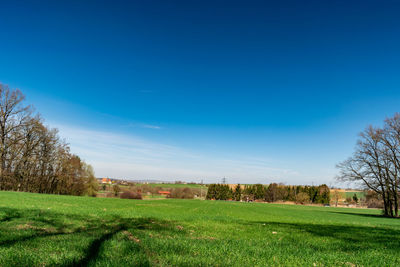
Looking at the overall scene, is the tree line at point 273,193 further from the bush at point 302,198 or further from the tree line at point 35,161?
the tree line at point 35,161

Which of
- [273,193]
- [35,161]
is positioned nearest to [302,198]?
[273,193]

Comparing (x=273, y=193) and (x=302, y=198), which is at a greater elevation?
(x=273, y=193)

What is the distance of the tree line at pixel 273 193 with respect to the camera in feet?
357

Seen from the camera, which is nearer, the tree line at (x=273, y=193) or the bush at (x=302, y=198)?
the bush at (x=302, y=198)

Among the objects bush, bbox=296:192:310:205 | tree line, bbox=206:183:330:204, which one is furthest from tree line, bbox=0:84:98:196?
bush, bbox=296:192:310:205

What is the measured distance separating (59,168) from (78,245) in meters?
52.9

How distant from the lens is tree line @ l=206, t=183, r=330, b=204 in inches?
4284

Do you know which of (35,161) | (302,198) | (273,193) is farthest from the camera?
(273,193)

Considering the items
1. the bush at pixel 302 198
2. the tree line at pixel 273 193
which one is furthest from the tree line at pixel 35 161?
the bush at pixel 302 198

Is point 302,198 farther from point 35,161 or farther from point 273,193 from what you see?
point 35,161

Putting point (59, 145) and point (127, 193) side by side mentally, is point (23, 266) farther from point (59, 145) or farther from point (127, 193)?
point (127, 193)

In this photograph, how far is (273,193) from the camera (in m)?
116

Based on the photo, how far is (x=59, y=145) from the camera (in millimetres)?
46156

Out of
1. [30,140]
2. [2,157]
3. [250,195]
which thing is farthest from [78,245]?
[250,195]
